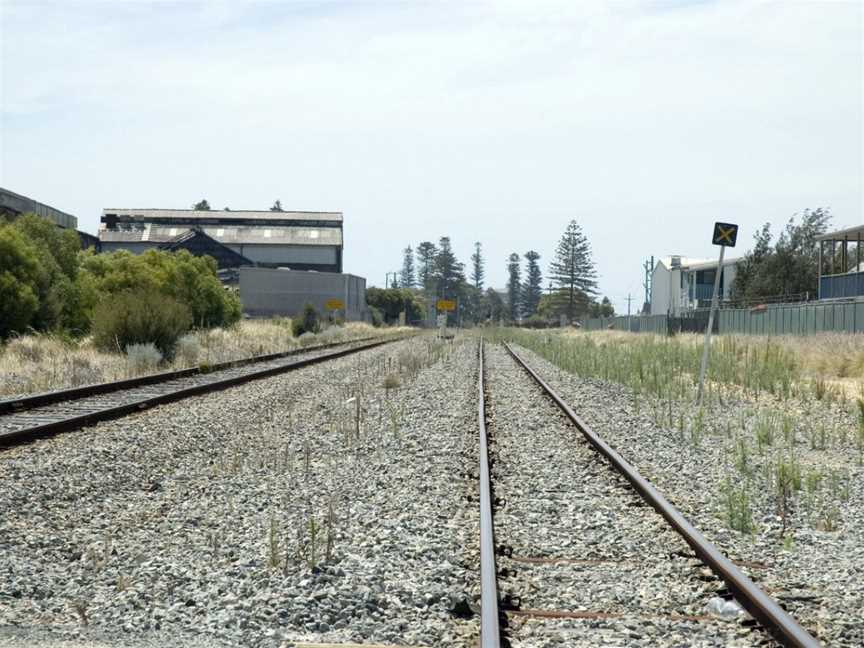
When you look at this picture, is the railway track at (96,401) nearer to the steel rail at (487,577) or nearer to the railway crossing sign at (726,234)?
the steel rail at (487,577)

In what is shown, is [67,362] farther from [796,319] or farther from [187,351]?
[796,319]

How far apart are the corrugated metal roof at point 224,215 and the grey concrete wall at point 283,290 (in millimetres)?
30125

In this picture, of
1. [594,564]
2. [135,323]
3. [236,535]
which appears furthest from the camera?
[135,323]

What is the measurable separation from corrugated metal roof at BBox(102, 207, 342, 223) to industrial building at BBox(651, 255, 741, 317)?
128ft

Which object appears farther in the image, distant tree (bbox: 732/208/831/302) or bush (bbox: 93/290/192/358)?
distant tree (bbox: 732/208/831/302)

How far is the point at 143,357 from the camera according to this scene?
2430cm

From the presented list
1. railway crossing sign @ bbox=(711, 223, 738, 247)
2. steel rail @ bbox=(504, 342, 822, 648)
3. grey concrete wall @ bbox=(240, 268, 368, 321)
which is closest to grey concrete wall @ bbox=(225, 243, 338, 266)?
grey concrete wall @ bbox=(240, 268, 368, 321)

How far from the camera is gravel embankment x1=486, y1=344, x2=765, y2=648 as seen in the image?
199 inches

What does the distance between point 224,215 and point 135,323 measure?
309ft

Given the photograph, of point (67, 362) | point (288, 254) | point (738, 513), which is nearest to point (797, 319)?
point (67, 362)

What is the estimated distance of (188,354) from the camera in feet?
93.4

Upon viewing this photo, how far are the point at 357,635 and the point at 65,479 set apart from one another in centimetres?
492

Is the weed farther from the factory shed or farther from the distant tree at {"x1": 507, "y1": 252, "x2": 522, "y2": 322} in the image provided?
the distant tree at {"x1": 507, "y1": 252, "x2": 522, "y2": 322}

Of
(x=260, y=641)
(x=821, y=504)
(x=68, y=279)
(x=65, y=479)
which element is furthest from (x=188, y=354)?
(x=260, y=641)
